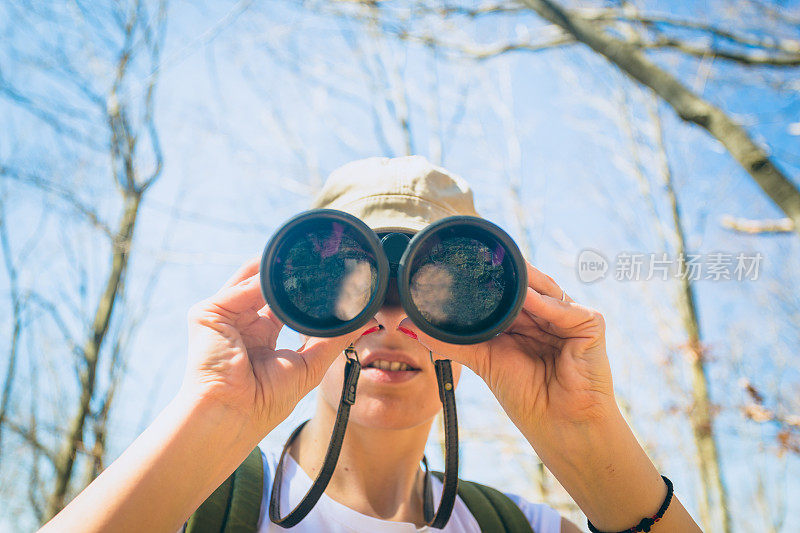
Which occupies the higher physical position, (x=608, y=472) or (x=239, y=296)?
(x=239, y=296)

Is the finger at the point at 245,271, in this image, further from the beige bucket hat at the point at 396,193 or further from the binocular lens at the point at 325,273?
the beige bucket hat at the point at 396,193

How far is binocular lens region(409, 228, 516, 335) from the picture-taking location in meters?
1.23

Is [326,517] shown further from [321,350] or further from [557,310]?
[557,310]

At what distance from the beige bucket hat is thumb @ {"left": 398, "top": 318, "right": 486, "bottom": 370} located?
1.05ft

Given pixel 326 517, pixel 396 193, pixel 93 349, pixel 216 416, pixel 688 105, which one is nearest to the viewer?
pixel 216 416

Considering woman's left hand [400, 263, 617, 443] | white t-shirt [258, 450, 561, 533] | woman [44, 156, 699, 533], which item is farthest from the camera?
white t-shirt [258, 450, 561, 533]

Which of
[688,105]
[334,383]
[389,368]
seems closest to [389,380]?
[389,368]

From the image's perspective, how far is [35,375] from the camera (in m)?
3.46

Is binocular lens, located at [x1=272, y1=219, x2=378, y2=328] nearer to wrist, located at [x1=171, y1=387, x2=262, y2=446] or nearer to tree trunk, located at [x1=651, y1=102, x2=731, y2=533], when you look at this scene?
wrist, located at [x1=171, y1=387, x2=262, y2=446]

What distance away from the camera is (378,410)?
140 cm

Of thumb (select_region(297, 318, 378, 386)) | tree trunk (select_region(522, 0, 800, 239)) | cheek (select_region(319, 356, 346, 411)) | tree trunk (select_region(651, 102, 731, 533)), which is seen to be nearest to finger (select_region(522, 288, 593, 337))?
thumb (select_region(297, 318, 378, 386))

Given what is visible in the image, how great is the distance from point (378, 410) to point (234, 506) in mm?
431

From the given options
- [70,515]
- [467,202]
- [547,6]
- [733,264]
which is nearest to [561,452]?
[467,202]

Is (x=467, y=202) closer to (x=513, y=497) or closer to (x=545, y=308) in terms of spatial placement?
(x=545, y=308)
